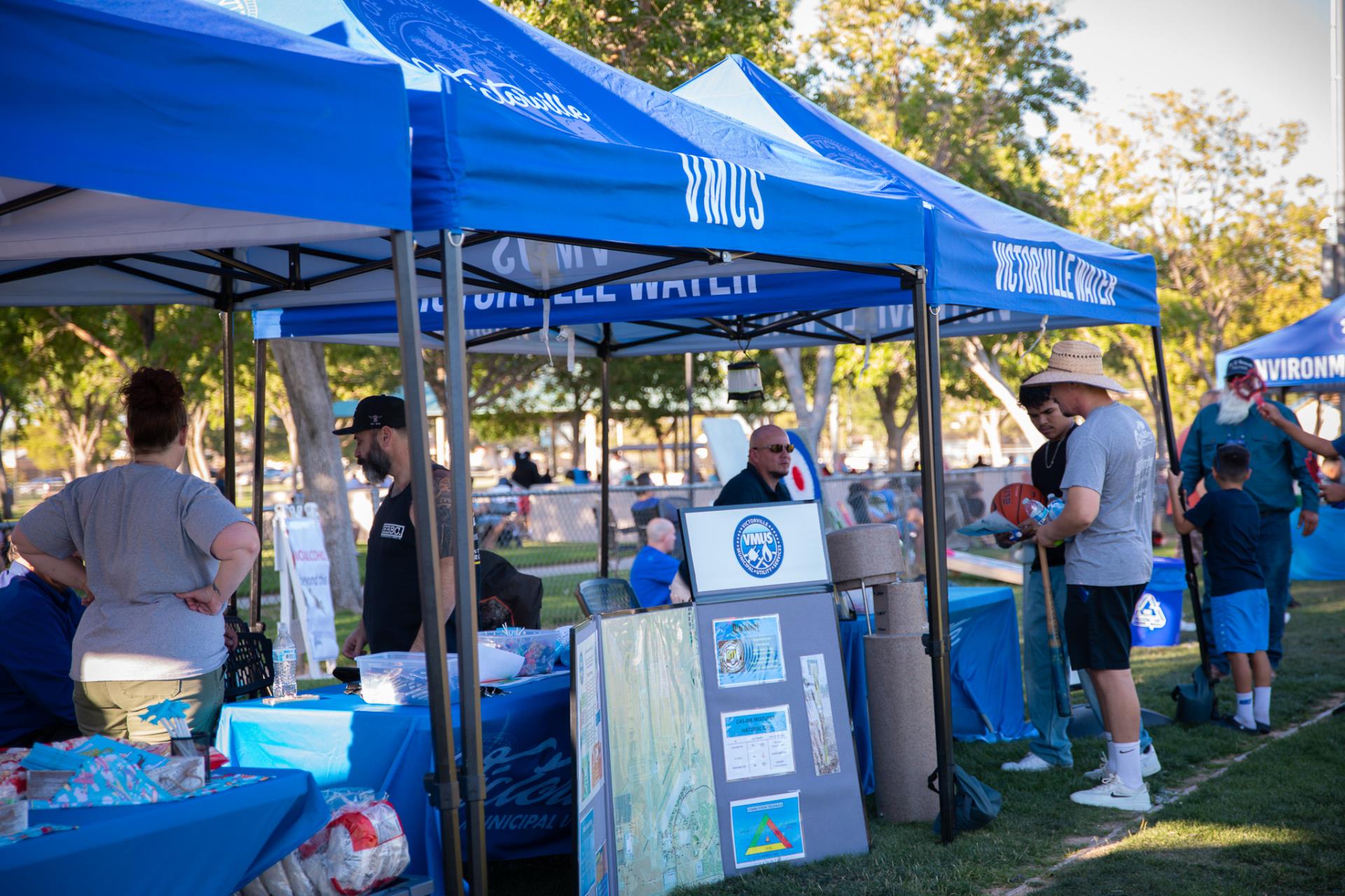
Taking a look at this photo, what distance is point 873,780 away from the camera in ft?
17.3

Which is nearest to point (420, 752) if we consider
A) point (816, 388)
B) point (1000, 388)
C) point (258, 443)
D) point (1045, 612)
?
point (258, 443)

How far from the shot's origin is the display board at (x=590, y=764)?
11.6 feet

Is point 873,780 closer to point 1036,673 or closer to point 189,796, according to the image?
point 1036,673

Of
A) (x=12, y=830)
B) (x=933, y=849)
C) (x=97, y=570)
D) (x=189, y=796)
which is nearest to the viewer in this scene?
(x=12, y=830)

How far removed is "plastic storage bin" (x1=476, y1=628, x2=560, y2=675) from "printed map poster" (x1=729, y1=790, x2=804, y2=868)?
87cm

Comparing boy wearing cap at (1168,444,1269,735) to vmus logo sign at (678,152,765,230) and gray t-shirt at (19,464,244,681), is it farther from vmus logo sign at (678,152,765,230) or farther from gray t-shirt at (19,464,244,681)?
gray t-shirt at (19,464,244,681)

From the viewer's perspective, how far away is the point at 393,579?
4.31 metres

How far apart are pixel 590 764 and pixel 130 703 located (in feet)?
4.53

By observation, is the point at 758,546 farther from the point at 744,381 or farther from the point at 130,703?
the point at 744,381

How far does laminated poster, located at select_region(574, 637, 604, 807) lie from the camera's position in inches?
141

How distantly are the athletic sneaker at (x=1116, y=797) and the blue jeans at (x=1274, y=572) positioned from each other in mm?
2649

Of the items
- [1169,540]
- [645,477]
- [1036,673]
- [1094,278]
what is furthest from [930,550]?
[645,477]

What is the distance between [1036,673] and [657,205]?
3.61m

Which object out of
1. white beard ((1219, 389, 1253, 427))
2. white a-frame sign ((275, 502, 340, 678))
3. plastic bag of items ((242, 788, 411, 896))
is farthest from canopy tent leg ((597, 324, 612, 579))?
plastic bag of items ((242, 788, 411, 896))
